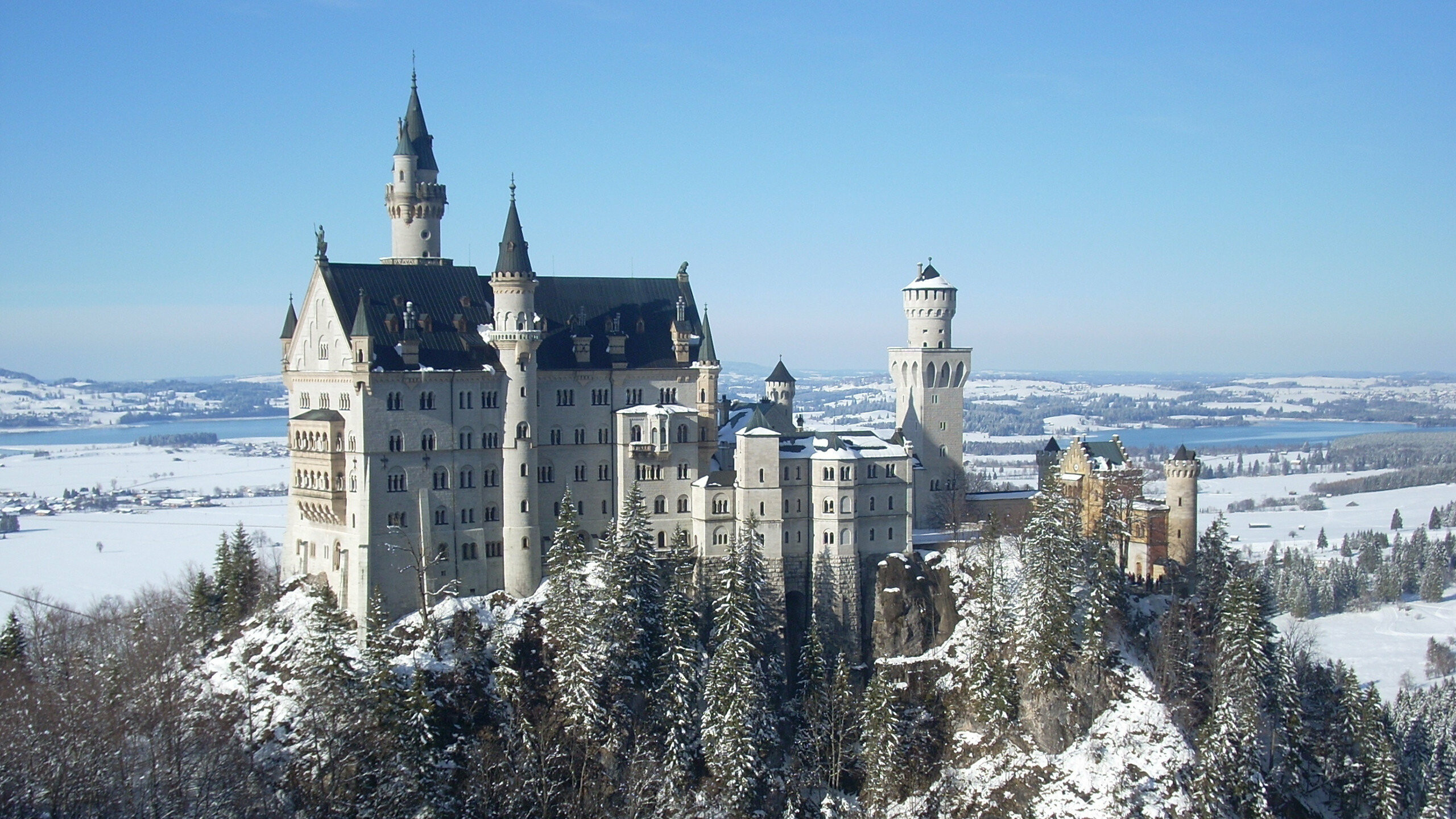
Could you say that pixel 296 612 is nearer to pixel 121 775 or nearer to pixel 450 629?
pixel 450 629

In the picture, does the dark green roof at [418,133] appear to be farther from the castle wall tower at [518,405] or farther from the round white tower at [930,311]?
the round white tower at [930,311]

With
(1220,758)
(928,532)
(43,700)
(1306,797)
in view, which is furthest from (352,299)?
(1306,797)

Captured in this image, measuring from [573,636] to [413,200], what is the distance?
35.7 meters

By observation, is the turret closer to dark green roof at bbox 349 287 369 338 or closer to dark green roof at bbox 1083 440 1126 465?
dark green roof at bbox 1083 440 1126 465

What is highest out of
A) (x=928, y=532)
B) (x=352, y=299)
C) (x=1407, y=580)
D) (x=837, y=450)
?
(x=352, y=299)

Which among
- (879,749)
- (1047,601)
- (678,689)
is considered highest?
(1047,601)

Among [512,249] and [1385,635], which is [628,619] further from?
[1385,635]

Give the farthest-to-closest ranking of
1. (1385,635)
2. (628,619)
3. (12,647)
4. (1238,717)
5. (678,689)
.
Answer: (1385,635), (12,647), (628,619), (1238,717), (678,689)

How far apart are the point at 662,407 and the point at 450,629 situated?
21110 mm

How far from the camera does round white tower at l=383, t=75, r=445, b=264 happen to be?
8925 cm

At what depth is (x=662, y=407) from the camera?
8644 centimetres

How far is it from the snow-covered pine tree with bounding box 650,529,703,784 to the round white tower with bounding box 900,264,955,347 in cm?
3059

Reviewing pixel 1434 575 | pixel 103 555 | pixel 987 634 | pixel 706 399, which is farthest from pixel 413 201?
pixel 1434 575

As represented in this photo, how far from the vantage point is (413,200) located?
89250 mm
